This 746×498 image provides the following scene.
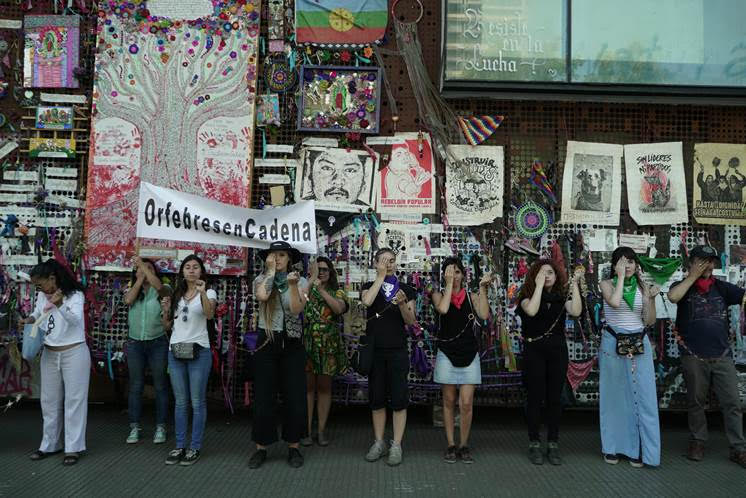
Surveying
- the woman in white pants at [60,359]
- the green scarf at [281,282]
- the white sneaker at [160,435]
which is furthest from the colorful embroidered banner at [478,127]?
the white sneaker at [160,435]

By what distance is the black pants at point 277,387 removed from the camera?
5.85m

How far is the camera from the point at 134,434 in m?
6.52

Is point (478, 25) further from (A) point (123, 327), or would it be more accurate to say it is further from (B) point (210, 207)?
(A) point (123, 327)

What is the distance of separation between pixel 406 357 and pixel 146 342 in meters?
2.66

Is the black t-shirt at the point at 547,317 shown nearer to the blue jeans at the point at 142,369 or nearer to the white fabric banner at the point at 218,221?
the white fabric banner at the point at 218,221

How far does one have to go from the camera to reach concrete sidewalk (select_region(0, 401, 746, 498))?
17.4ft

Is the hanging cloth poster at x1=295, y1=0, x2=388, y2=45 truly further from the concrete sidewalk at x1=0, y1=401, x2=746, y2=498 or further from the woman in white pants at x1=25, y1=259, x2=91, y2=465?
the concrete sidewalk at x1=0, y1=401, x2=746, y2=498

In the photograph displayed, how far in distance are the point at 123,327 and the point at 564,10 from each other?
611 centimetres

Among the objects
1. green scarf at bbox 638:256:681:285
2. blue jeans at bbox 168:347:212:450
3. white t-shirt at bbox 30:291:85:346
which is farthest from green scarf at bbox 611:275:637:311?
white t-shirt at bbox 30:291:85:346

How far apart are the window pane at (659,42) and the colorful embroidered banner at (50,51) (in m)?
5.73

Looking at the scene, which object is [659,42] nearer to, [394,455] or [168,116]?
[394,455]

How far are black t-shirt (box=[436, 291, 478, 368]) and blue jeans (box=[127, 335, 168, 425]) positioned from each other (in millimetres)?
2839

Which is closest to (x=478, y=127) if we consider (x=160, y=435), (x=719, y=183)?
(x=719, y=183)

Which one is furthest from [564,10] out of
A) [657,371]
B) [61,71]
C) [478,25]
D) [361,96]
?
[61,71]
